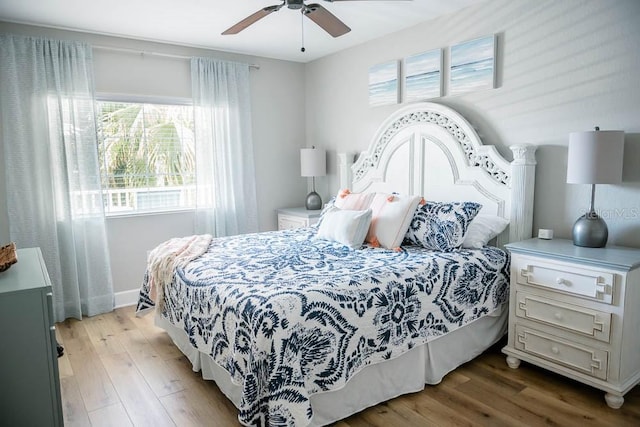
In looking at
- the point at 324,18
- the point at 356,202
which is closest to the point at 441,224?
the point at 356,202

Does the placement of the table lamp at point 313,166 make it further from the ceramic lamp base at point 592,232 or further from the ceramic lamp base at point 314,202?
the ceramic lamp base at point 592,232

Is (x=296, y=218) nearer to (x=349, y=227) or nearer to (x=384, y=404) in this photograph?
(x=349, y=227)

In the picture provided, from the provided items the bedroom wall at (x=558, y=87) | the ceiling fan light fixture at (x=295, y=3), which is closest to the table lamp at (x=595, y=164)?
the bedroom wall at (x=558, y=87)

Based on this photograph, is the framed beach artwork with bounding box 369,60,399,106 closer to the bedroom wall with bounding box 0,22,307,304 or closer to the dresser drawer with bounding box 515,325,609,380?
the bedroom wall with bounding box 0,22,307,304

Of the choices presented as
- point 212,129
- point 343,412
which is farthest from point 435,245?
point 212,129

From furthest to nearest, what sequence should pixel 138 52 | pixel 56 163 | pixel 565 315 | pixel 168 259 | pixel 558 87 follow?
pixel 138 52, pixel 56 163, pixel 168 259, pixel 558 87, pixel 565 315

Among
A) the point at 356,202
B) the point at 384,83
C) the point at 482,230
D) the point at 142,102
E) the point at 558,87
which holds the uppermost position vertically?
the point at 384,83

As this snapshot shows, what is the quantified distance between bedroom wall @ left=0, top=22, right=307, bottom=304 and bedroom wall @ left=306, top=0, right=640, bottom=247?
172 cm

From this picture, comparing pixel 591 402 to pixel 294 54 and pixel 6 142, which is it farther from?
pixel 6 142

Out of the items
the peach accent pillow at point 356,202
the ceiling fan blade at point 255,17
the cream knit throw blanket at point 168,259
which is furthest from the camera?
the peach accent pillow at point 356,202

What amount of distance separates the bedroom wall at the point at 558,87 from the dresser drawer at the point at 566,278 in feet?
1.61

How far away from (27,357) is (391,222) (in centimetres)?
225

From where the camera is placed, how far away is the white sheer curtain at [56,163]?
139 inches

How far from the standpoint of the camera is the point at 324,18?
8.43ft
